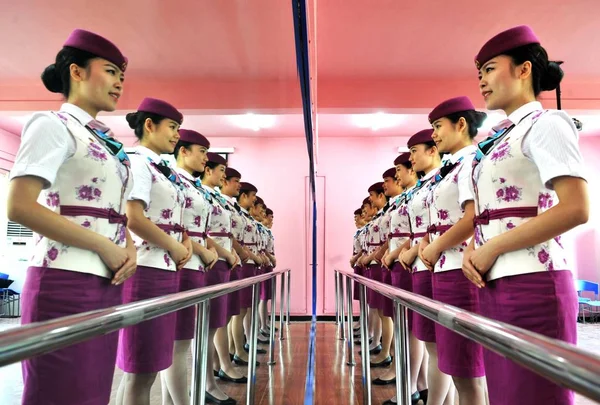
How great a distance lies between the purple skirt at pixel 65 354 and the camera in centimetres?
107

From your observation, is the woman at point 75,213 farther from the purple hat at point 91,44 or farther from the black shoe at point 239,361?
the black shoe at point 239,361

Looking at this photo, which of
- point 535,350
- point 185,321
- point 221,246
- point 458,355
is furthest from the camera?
point 221,246

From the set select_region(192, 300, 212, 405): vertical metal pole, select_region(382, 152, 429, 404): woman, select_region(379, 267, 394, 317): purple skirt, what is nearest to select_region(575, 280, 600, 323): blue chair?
select_region(379, 267, 394, 317): purple skirt

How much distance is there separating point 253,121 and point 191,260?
3835 mm

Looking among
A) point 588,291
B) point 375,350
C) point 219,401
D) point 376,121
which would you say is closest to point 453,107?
point 219,401

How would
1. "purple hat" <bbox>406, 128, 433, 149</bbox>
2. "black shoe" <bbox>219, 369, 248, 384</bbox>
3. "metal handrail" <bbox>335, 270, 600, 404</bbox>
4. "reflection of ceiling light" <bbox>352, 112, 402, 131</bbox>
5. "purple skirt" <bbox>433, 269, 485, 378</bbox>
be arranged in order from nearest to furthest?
"metal handrail" <bbox>335, 270, 600, 404</bbox>
"purple skirt" <bbox>433, 269, 485, 378</bbox>
"purple hat" <bbox>406, 128, 433, 149</bbox>
"black shoe" <bbox>219, 369, 248, 384</bbox>
"reflection of ceiling light" <bbox>352, 112, 402, 131</bbox>

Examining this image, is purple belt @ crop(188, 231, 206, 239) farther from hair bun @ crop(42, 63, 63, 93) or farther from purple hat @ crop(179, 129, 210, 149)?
hair bun @ crop(42, 63, 63, 93)

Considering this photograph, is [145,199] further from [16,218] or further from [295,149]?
[295,149]

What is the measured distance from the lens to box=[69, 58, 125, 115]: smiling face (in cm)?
137

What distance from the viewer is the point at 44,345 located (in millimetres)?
463

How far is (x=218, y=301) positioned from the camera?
2615 millimetres

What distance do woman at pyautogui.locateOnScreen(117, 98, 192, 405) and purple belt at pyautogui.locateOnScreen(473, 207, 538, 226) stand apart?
118 cm

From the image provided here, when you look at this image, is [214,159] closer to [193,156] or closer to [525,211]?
[193,156]

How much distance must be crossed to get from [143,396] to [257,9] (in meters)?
3.26
